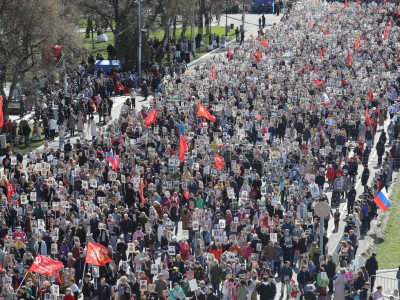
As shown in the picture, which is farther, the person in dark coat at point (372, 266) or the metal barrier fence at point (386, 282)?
the metal barrier fence at point (386, 282)

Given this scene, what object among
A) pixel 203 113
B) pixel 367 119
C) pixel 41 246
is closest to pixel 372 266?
pixel 41 246

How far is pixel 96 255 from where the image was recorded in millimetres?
24438

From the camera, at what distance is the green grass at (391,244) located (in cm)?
2922

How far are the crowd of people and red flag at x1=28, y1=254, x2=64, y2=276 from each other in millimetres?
242

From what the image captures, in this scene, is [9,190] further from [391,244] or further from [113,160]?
[391,244]

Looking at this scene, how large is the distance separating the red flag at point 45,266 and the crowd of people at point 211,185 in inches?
9.5

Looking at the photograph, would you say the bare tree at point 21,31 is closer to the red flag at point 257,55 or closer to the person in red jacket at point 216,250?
the red flag at point 257,55

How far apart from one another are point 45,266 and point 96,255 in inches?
54.3

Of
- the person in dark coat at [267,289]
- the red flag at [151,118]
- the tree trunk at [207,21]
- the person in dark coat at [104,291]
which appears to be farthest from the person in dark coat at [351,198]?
the tree trunk at [207,21]

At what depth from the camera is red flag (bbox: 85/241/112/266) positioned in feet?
79.6

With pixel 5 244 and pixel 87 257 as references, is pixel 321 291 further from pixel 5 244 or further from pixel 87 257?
pixel 5 244

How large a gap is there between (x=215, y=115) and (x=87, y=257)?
17.8 m

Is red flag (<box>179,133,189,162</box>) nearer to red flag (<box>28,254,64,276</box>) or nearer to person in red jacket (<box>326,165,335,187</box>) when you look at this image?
person in red jacket (<box>326,165,335,187</box>)

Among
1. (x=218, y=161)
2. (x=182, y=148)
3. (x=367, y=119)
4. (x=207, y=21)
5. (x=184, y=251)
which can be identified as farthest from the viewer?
(x=207, y=21)
